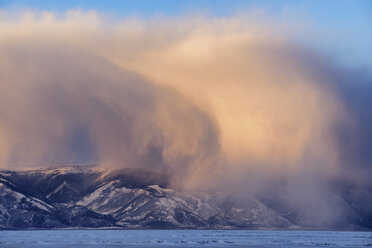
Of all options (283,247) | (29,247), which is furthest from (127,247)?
(283,247)

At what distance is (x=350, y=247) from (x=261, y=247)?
104 ft

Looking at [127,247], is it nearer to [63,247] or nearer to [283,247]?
[63,247]

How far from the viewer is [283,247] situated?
19175 centimetres

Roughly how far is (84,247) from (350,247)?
8671 cm

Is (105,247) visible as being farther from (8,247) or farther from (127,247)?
(8,247)

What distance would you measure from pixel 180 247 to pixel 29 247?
48.4 meters

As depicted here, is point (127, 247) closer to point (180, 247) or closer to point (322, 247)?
point (180, 247)

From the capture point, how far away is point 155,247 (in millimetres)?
192750

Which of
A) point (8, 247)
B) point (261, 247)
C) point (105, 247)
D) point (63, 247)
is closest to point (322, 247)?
point (261, 247)

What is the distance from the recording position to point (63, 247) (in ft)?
618

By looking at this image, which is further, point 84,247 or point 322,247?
point 322,247

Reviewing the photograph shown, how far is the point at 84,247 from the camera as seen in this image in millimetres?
187750

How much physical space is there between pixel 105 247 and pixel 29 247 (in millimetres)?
24451

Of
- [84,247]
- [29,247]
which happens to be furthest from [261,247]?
[29,247]
